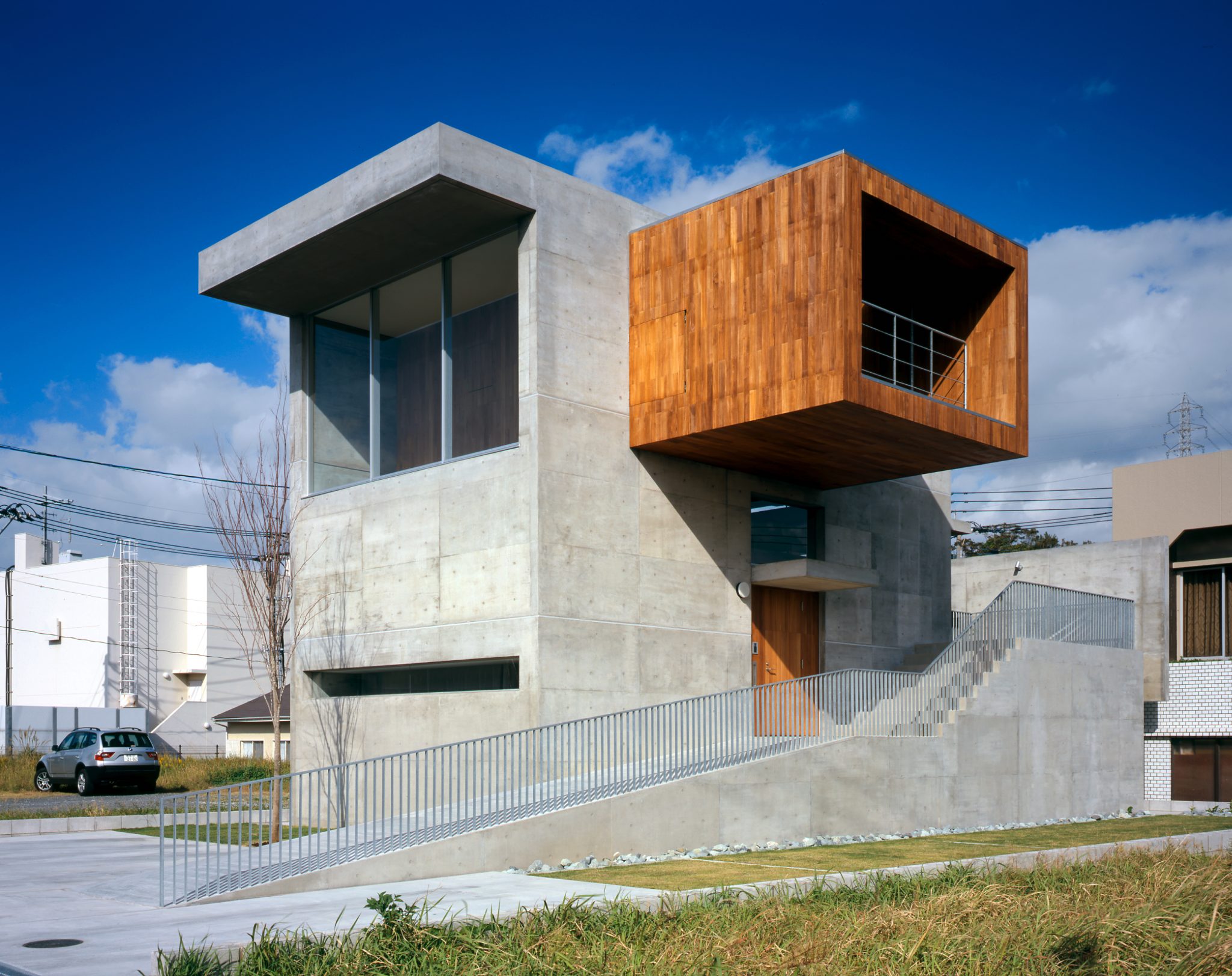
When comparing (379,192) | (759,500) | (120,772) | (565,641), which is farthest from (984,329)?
(120,772)

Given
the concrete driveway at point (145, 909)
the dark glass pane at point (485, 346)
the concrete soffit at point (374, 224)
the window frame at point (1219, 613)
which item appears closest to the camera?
the concrete driveway at point (145, 909)

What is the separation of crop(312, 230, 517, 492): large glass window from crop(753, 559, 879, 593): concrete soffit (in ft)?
16.7

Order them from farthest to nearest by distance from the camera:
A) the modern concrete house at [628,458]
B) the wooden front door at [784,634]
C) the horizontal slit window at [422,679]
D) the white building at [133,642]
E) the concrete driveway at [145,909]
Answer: the white building at [133,642]
the wooden front door at [784,634]
the horizontal slit window at [422,679]
the modern concrete house at [628,458]
the concrete driveway at [145,909]

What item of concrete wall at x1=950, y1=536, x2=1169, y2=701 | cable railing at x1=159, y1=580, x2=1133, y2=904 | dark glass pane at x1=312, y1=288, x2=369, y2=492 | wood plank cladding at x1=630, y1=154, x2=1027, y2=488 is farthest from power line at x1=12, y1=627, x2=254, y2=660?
wood plank cladding at x1=630, y1=154, x2=1027, y2=488

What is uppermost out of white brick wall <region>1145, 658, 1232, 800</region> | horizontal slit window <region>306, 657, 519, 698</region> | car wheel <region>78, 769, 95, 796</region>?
horizontal slit window <region>306, 657, 519, 698</region>

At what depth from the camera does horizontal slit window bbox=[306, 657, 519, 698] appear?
18.4m

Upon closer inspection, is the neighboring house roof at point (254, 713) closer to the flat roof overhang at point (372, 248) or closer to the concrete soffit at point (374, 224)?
the flat roof overhang at point (372, 248)

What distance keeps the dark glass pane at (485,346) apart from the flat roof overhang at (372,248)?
1.47 ft

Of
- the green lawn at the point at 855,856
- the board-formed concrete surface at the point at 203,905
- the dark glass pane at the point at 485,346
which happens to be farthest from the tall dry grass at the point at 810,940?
the dark glass pane at the point at 485,346

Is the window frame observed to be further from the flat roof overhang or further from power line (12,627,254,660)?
power line (12,627,254,660)

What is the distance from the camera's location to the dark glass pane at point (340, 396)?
21594 mm

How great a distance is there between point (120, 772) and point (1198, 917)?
28.1m

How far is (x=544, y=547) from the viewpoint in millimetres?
17484

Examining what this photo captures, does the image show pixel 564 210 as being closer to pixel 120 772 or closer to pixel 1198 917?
pixel 1198 917
